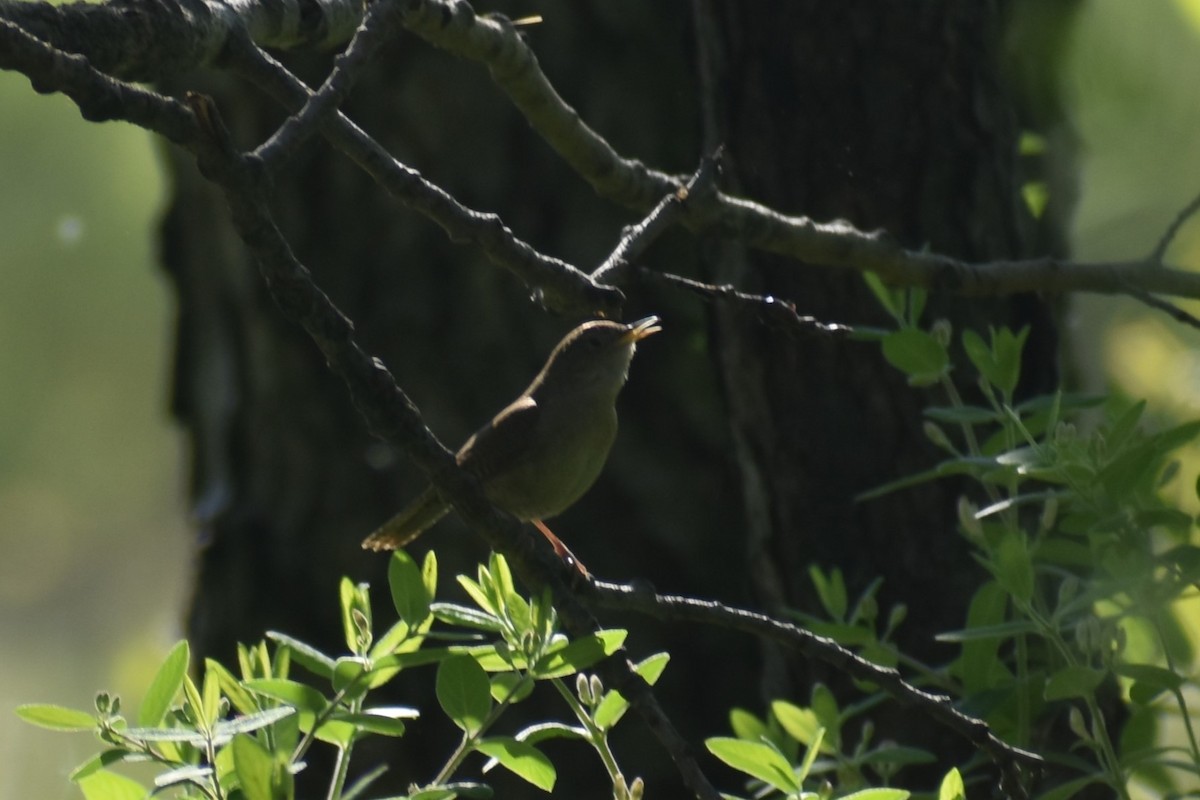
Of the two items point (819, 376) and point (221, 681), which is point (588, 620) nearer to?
point (221, 681)

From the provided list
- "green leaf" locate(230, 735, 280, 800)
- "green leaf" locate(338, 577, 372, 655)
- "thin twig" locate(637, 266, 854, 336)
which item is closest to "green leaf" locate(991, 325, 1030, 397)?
"thin twig" locate(637, 266, 854, 336)

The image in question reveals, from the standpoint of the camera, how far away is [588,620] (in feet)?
5.34

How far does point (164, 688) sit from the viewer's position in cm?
141

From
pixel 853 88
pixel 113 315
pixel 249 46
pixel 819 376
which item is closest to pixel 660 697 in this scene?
pixel 819 376

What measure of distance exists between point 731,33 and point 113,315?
167 inches

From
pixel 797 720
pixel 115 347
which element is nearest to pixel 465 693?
pixel 797 720

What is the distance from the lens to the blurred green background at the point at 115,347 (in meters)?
3.84

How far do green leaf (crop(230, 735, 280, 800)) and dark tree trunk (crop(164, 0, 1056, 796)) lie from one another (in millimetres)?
2180

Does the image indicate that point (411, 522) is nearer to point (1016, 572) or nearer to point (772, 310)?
point (772, 310)

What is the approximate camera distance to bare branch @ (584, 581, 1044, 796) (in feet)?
5.57

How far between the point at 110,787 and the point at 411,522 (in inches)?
56.5

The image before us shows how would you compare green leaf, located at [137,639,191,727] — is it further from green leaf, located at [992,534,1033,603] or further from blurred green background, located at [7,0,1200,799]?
blurred green background, located at [7,0,1200,799]

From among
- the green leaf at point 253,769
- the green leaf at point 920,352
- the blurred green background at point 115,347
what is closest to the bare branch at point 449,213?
the green leaf at point 920,352

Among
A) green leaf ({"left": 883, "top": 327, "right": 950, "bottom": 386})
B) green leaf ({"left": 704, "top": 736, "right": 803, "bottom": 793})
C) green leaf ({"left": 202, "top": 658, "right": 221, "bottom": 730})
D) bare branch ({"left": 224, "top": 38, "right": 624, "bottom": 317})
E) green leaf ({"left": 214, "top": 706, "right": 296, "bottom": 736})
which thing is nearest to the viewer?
green leaf ({"left": 214, "top": 706, "right": 296, "bottom": 736})
